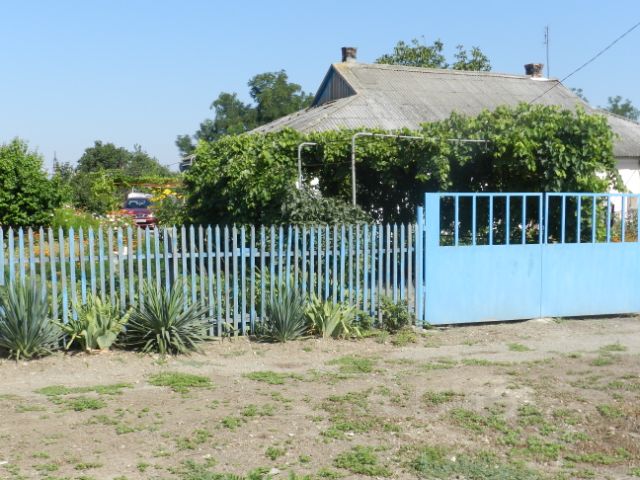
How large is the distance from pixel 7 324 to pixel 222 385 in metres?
2.43

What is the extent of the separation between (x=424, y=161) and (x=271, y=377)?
5449 mm

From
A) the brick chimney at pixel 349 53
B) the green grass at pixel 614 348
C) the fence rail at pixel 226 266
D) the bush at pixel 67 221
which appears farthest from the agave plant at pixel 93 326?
the brick chimney at pixel 349 53

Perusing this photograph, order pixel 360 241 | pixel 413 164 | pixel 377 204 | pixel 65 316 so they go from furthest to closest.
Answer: pixel 377 204
pixel 413 164
pixel 360 241
pixel 65 316

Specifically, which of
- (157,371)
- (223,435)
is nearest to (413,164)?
(157,371)

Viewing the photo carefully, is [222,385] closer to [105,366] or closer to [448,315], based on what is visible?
[105,366]

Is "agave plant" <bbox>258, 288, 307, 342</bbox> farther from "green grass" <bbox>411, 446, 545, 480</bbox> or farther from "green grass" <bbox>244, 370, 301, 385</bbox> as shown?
"green grass" <bbox>411, 446, 545, 480</bbox>

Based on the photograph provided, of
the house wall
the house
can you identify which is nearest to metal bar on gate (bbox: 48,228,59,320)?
the house

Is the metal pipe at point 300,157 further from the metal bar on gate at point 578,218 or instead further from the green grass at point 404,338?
the metal bar on gate at point 578,218

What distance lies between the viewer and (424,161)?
11.9 m

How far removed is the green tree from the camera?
72.0 ft

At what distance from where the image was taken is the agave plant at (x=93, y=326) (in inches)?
318

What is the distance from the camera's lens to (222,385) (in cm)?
721

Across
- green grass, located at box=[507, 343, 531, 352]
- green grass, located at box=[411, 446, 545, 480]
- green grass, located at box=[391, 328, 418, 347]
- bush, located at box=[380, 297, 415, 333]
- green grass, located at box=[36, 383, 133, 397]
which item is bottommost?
green grass, located at box=[411, 446, 545, 480]

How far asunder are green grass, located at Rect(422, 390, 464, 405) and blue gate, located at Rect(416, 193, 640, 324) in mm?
3029
